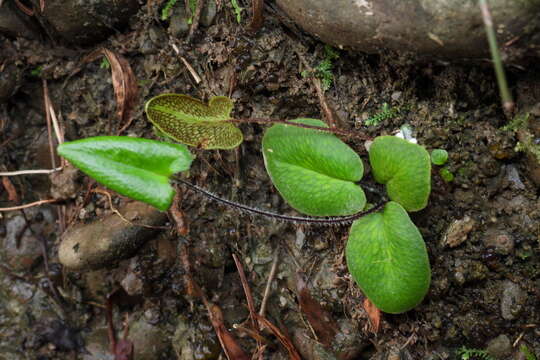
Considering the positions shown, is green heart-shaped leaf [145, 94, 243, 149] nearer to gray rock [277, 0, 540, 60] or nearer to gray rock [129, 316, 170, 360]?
gray rock [277, 0, 540, 60]

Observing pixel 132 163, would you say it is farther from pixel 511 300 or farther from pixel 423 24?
Result: pixel 511 300

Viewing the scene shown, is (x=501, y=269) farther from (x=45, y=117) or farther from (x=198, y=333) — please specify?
(x=45, y=117)

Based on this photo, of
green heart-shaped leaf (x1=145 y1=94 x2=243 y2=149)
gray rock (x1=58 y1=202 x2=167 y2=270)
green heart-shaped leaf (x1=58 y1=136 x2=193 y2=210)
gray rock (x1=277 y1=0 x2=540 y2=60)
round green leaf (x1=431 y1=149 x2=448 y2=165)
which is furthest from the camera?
gray rock (x1=58 y1=202 x2=167 y2=270)

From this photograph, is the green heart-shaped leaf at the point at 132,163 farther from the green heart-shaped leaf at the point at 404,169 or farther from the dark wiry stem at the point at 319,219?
the green heart-shaped leaf at the point at 404,169

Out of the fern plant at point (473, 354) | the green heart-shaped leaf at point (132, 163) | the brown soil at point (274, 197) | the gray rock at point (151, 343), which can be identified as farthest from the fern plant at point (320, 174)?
the gray rock at point (151, 343)

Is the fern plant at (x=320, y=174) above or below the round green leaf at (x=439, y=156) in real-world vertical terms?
below


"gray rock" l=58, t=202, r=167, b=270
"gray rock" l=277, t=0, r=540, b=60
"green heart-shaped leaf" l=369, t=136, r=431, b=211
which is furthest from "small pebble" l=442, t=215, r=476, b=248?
"gray rock" l=58, t=202, r=167, b=270

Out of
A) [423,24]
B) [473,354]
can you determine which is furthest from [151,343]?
[423,24]
